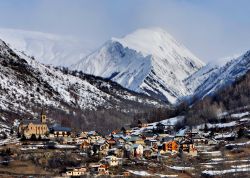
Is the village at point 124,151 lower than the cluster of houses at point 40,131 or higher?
lower

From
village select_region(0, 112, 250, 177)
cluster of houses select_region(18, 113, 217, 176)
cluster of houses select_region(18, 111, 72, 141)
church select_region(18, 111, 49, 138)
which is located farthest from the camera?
church select_region(18, 111, 49, 138)

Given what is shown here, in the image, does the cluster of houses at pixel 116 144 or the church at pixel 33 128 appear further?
the church at pixel 33 128

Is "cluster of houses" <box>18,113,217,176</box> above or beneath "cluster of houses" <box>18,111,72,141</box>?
beneath

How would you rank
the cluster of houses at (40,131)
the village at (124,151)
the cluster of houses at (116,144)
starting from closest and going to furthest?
1. the village at (124,151)
2. the cluster of houses at (116,144)
3. the cluster of houses at (40,131)

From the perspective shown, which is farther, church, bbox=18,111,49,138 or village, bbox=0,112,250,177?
Result: church, bbox=18,111,49,138

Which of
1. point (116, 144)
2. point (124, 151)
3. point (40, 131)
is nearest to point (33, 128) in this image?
point (40, 131)

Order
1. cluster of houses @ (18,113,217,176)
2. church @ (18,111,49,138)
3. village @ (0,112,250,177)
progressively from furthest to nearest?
church @ (18,111,49,138), cluster of houses @ (18,113,217,176), village @ (0,112,250,177)

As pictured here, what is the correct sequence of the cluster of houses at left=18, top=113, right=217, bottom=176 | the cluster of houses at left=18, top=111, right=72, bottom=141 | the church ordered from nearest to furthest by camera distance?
the cluster of houses at left=18, top=113, right=217, bottom=176 → the cluster of houses at left=18, top=111, right=72, bottom=141 → the church

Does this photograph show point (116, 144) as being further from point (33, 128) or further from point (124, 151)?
point (33, 128)
